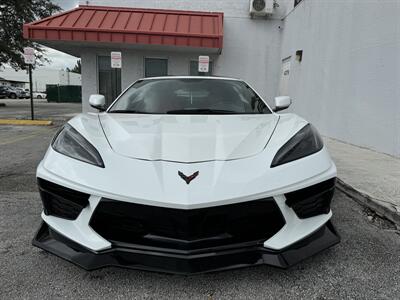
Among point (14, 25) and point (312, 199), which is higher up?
point (14, 25)

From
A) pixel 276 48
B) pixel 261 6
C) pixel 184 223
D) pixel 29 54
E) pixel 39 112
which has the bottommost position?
pixel 39 112

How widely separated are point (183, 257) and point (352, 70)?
268 inches

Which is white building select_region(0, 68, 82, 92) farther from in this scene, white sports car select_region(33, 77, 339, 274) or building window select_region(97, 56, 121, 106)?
white sports car select_region(33, 77, 339, 274)

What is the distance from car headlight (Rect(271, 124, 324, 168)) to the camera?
1.96 metres

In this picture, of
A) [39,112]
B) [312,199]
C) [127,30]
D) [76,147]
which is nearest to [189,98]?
[76,147]

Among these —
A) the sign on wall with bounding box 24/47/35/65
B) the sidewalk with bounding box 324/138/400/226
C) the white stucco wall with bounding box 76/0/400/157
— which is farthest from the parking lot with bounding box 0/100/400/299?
the sign on wall with bounding box 24/47/35/65

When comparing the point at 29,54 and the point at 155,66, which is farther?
the point at 155,66

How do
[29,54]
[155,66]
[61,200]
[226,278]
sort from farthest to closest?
[155,66], [29,54], [226,278], [61,200]

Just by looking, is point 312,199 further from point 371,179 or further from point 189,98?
point 371,179

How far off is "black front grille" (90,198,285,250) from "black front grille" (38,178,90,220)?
0.13 m

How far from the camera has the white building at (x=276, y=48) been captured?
6.09 metres

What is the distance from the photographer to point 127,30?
34.2 feet

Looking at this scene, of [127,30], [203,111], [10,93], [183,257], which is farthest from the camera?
[10,93]

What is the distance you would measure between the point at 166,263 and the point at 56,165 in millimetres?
917
